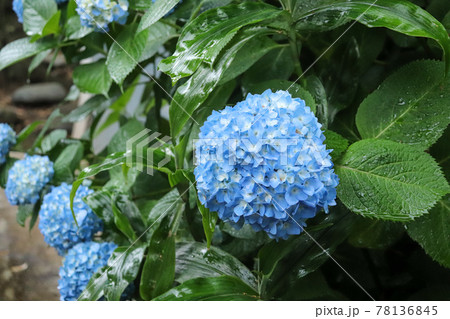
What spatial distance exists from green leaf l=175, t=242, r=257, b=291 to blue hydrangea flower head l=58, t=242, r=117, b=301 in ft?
0.55

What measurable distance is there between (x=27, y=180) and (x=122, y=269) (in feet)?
1.20

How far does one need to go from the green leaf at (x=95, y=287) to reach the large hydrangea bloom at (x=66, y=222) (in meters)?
0.11

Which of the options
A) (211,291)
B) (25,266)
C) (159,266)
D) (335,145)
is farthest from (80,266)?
(25,266)

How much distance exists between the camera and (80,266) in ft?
2.92

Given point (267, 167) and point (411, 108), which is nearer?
point (267, 167)

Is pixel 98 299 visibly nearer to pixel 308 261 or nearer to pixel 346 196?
pixel 308 261

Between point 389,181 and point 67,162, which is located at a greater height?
point 389,181

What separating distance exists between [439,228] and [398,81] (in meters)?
0.20

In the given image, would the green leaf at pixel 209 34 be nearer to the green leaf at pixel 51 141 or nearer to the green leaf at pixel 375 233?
the green leaf at pixel 375 233

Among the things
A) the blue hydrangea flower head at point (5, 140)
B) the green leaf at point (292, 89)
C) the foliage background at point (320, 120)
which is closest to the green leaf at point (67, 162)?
the foliage background at point (320, 120)

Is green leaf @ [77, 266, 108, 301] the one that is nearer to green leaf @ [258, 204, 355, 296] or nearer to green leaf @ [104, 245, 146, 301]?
green leaf @ [104, 245, 146, 301]

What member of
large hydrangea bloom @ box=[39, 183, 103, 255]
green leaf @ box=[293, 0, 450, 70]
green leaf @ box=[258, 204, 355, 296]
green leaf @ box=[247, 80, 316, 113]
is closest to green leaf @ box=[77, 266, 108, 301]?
large hydrangea bloom @ box=[39, 183, 103, 255]

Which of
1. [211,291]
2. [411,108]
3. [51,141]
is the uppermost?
[411,108]

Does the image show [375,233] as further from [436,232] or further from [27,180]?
[27,180]
